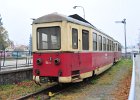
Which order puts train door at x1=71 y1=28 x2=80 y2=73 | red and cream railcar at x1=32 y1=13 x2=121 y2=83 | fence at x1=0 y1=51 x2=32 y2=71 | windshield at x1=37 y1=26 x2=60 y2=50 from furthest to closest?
fence at x1=0 y1=51 x2=32 y2=71 → train door at x1=71 y1=28 x2=80 y2=73 → windshield at x1=37 y1=26 x2=60 y2=50 → red and cream railcar at x1=32 y1=13 x2=121 y2=83

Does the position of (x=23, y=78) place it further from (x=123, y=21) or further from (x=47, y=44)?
(x=123, y=21)

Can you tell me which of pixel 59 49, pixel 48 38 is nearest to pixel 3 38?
pixel 48 38

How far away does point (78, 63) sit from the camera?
1299 cm

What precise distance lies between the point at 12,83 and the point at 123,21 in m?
37.7

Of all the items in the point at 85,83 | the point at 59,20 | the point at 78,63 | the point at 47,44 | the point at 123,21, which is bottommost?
the point at 85,83

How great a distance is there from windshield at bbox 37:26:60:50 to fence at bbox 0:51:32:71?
4.79 meters

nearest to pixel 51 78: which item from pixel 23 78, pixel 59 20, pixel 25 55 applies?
pixel 59 20

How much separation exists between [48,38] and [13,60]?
668 cm

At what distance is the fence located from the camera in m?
17.8

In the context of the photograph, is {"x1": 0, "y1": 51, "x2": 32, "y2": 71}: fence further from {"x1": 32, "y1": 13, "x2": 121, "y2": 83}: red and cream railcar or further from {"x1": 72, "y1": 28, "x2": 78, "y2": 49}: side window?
{"x1": 72, "y1": 28, "x2": 78, "y2": 49}: side window

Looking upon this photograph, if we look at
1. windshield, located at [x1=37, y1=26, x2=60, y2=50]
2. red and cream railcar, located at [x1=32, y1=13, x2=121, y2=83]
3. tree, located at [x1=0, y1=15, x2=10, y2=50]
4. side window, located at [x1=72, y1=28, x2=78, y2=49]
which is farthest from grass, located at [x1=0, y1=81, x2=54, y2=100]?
tree, located at [x1=0, y1=15, x2=10, y2=50]

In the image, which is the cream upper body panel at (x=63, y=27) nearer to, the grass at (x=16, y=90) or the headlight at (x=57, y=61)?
the headlight at (x=57, y=61)

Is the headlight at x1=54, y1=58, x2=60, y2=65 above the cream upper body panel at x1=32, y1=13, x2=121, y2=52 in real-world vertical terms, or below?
below

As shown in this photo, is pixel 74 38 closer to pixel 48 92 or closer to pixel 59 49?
pixel 59 49
